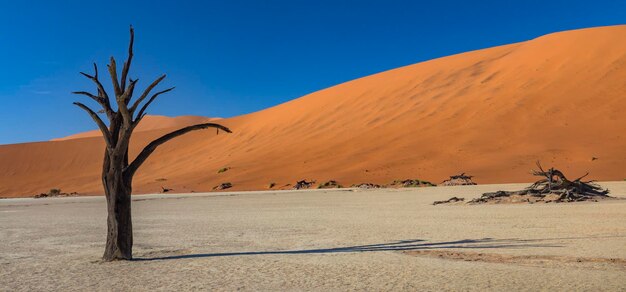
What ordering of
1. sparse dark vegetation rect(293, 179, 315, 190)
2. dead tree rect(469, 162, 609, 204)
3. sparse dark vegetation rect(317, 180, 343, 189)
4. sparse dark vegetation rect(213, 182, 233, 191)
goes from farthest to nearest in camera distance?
sparse dark vegetation rect(213, 182, 233, 191) < sparse dark vegetation rect(293, 179, 315, 190) < sparse dark vegetation rect(317, 180, 343, 189) < dead tree rect(469, 162, 609, 204)

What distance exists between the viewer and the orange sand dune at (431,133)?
110ft

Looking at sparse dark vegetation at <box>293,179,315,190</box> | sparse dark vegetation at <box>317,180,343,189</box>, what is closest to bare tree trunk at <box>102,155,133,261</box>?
sparse dark vegetation at <box>317,180,343,189</box>

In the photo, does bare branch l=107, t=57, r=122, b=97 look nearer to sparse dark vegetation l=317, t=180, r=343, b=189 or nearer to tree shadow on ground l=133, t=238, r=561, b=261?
tree shadow on ground l=133, t=238, r=561, b=261

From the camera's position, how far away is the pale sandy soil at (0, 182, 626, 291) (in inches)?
221

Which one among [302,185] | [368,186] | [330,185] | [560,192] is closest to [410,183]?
[368,186]

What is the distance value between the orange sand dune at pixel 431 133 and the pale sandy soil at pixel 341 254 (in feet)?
64.9

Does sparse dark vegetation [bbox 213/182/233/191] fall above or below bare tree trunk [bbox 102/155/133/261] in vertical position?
above

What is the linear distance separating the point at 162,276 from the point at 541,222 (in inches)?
306

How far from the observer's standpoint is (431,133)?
134 feet

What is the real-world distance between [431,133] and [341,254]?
34.5m

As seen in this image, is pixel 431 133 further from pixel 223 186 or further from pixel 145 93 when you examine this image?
pixel 145 93

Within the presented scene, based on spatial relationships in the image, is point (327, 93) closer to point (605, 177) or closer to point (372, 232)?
point (605, 177)

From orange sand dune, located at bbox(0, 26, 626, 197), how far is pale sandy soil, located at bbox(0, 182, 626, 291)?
64.9ft

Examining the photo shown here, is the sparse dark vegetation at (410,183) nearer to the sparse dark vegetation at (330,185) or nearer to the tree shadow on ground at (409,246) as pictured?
the sparse dark vegetation at (330,185)
